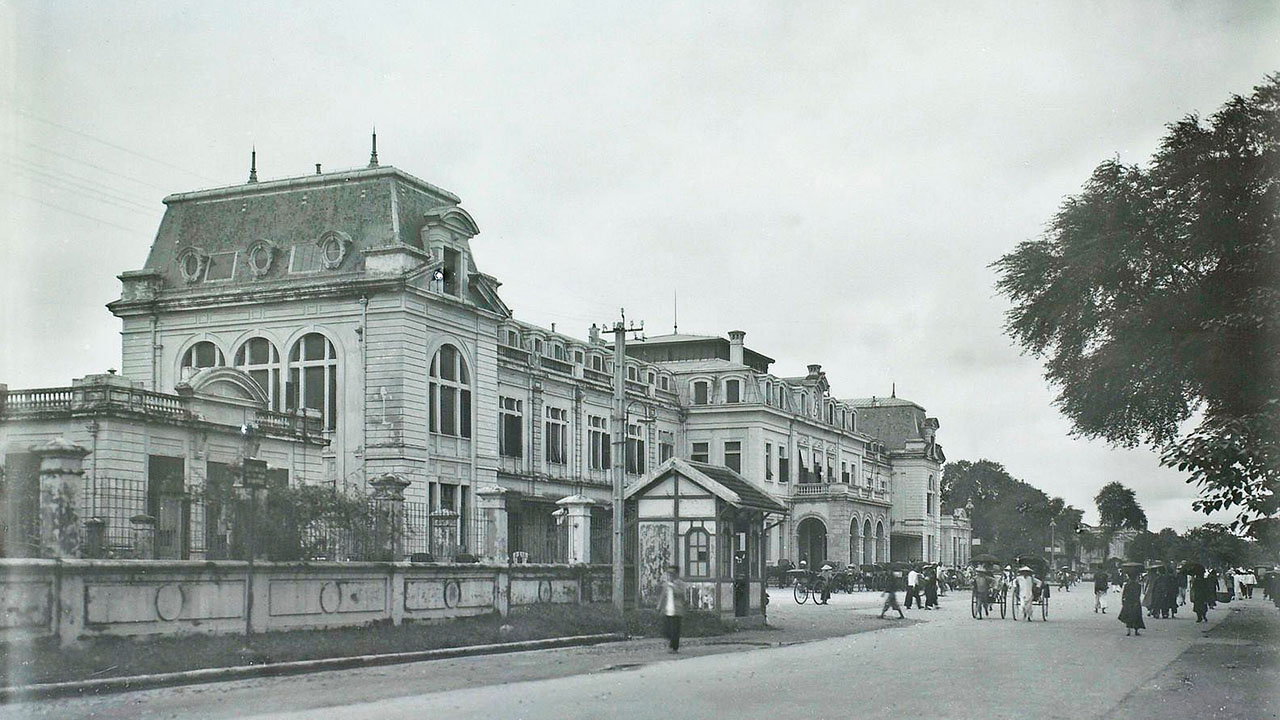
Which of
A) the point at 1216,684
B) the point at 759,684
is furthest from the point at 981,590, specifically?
the point at 759,684

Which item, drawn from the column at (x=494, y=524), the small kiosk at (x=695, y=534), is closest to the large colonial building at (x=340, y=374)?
the column at (x=494, y=524)

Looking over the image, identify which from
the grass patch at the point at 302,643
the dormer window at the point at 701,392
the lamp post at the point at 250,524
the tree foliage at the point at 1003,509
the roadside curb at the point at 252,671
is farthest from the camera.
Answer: the tree foliage at the point at 1003,509

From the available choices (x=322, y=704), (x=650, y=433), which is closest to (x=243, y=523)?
A: (x=322, y=704)

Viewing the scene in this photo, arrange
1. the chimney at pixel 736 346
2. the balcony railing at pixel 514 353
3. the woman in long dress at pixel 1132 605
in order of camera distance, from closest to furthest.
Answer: the woman in long dress at pixel 1132 605
the balcony railing at pixel 514 353
the chimney at pixel 736 346

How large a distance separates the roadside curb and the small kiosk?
206 inches

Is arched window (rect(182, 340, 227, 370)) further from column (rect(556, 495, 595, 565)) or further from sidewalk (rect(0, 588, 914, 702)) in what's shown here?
sidewalk (rect(0, 588, 914, 702))

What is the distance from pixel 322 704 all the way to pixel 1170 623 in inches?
1082

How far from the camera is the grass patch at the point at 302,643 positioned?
622 inches

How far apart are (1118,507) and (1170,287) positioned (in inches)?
5204

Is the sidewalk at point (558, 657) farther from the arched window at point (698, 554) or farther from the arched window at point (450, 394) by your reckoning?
→ the arched window at point (450, 394)

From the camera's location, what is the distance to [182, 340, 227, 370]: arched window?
42000 mm

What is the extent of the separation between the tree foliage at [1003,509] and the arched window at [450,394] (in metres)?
84.8

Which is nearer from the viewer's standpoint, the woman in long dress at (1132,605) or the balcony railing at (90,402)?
the woman in long dress at (1132,605)

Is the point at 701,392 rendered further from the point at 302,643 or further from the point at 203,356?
the point at 302,643
